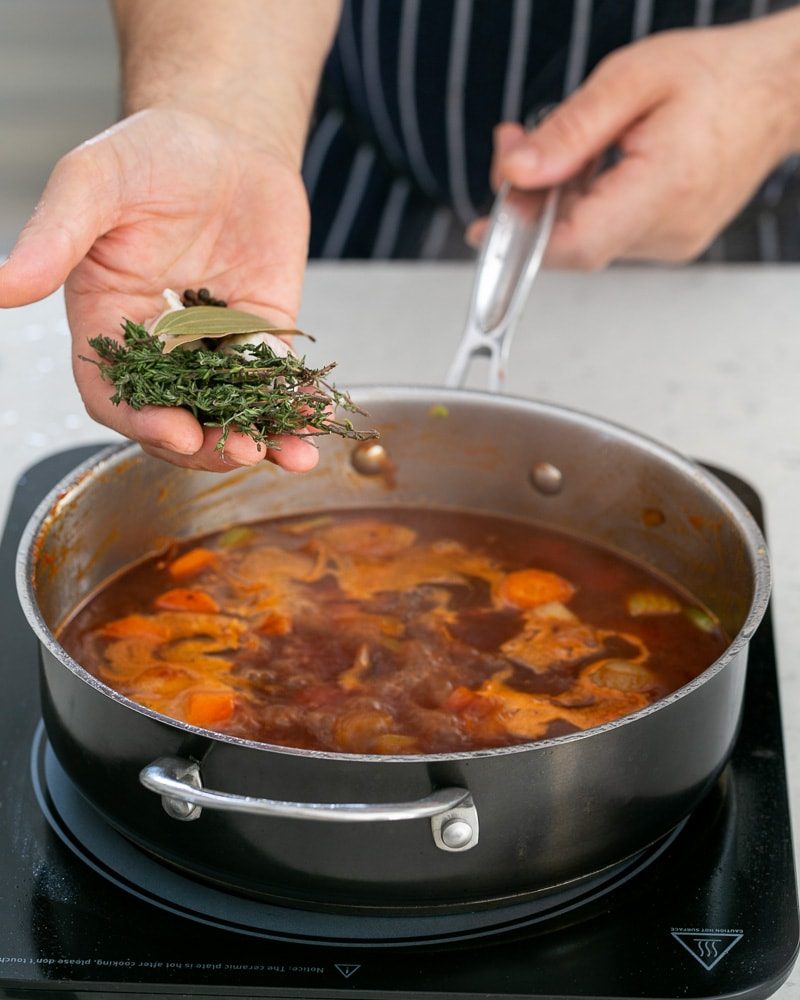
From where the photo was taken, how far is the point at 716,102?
2.02 m

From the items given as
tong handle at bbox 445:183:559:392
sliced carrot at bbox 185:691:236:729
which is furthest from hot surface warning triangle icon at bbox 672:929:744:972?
tong handle at bbox 445:183:559:392

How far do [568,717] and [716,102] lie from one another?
3.85 feet

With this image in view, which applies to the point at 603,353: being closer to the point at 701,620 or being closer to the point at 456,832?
the point at 701,620

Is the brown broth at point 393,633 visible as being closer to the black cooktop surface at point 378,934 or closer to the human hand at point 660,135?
the black cooktop surface at point 378,934

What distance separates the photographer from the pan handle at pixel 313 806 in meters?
0.91

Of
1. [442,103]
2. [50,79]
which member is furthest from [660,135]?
[50,79]

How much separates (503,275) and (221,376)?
64 centimetres

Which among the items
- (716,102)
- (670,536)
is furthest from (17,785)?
(716,102)

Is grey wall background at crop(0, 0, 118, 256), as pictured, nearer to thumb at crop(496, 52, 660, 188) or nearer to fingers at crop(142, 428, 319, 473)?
thumb at crop(496, 52, 660, 188)

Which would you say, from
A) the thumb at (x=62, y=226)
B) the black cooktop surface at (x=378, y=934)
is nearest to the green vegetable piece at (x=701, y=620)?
the black cooktop surface at (x=378, y=934)

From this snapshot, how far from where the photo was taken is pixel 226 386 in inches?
49.2

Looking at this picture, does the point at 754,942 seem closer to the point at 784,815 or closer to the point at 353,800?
the point at 784,815

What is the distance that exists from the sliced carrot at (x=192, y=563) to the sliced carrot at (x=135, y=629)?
0.37 ft

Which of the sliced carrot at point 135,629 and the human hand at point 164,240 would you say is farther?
the sliced carrot at point 135,629
